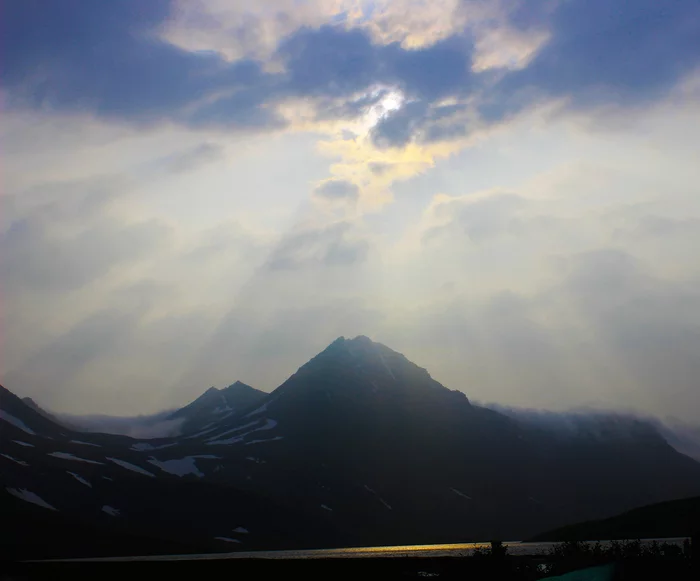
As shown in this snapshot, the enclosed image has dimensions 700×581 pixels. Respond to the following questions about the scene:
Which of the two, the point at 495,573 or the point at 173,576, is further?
the point at 173,576

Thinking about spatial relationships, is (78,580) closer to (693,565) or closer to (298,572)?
(298,572)

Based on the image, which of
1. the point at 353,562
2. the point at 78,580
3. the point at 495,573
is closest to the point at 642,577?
the point at 495,573

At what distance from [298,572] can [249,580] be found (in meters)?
4.25

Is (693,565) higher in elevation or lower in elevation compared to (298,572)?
higher

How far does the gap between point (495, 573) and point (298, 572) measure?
17383mm

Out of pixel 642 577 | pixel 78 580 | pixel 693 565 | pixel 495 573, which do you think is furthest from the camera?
pixel 78 580

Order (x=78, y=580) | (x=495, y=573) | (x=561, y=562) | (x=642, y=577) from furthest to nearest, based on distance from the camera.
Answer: (x=78, y=580)
(x=561, y=562)
(x=495, y=573)
(x=642, y=577)

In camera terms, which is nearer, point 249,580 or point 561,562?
point 561,562

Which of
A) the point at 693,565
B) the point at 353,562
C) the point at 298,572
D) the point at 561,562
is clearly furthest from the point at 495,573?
the point at 353,562

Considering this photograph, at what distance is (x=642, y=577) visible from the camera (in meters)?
25.3

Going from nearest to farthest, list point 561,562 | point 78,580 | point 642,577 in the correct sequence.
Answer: point 642,577
point 561,562
point 78,580

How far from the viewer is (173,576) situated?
4969 centimetres

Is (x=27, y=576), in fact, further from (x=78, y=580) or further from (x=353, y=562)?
(x=353, y=562)

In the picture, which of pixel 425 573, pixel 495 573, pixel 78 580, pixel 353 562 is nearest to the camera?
pixel 495 573
